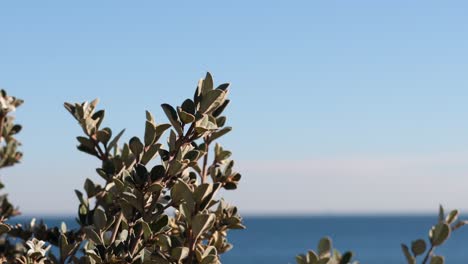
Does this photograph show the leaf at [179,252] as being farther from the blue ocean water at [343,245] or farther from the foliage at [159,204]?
the blue ocean water at [343,245]

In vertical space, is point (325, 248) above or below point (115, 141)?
below

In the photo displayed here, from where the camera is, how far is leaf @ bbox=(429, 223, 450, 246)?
2.37 meters

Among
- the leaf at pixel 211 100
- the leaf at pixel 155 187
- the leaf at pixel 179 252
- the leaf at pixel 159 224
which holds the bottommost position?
the leaf at pixel 179 252

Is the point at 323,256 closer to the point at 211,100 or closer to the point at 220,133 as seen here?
the point at 211,100

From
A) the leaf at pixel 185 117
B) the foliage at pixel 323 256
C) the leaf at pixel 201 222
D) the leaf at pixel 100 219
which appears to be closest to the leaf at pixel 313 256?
the foliage at pixel 323 256

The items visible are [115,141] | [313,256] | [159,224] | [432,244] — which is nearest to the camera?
[313,256]

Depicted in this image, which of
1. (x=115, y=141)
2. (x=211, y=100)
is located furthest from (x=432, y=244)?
(x=115, y=141)

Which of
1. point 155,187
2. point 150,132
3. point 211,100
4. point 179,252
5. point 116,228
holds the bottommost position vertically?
point 179,252

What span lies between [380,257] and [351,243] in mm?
24057

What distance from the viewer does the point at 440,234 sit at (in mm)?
2383

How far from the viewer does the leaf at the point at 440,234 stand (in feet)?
7.79

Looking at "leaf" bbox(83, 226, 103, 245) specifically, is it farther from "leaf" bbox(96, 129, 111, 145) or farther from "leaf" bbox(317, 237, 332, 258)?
→ "leaf" bbox(317, 237, 332, 258)

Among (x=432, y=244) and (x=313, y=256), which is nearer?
(x=313, y=256)

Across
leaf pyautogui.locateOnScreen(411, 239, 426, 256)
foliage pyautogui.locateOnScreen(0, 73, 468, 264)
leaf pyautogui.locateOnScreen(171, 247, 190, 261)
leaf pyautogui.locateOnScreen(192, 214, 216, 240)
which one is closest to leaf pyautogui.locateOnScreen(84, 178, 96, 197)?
foliage pyautogui.locateOnScreen(0, 73, 468, 264)
